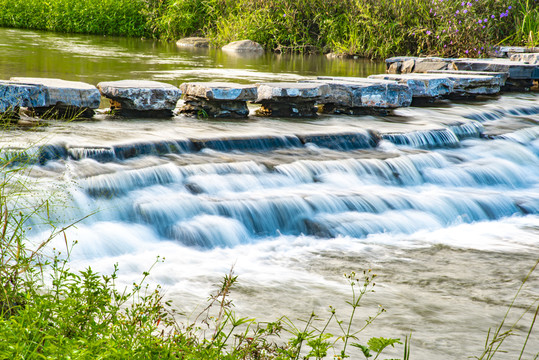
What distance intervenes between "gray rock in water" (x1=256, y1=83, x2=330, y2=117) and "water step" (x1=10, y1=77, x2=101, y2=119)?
1.89 metres

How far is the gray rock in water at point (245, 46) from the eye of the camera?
54.8ft

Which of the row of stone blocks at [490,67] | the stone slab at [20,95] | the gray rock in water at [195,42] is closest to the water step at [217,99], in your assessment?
the stone slab at [20,95]

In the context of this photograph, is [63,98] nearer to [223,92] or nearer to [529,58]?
[223,92]

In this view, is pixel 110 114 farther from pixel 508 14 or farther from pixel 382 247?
pixel 508 14

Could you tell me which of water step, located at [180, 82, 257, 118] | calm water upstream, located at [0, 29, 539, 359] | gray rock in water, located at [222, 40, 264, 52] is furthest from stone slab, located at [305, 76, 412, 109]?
gray rock in water, located at [222, 40, 264, 52]

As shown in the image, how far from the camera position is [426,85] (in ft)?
27.2

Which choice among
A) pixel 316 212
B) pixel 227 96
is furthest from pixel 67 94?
pixel 316 212

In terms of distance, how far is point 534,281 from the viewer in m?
3.82

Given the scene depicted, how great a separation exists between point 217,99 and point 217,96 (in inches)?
1.3

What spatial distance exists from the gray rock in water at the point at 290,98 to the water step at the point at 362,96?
0.20 metres

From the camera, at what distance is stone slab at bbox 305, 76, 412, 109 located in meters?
7.23

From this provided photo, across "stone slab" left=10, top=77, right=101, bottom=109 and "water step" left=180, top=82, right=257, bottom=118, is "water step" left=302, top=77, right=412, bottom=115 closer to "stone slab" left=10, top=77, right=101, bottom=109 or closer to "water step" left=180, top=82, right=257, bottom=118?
"water step" left=180, top=82, right=257, bottom=118

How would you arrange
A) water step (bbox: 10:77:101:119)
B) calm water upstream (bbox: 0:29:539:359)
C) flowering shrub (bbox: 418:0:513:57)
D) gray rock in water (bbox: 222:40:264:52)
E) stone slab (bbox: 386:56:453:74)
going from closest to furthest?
calm water upstream (bbox: 0:29:539:359) → water step (bbox: 10:77:101:119) → stone slab (bbox: 386:56:453:74) → flowering shrub (bbox: 418:0:513:57) → gray rock in water (bbox: 222:40:264:52)

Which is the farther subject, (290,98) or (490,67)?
(490,67)
